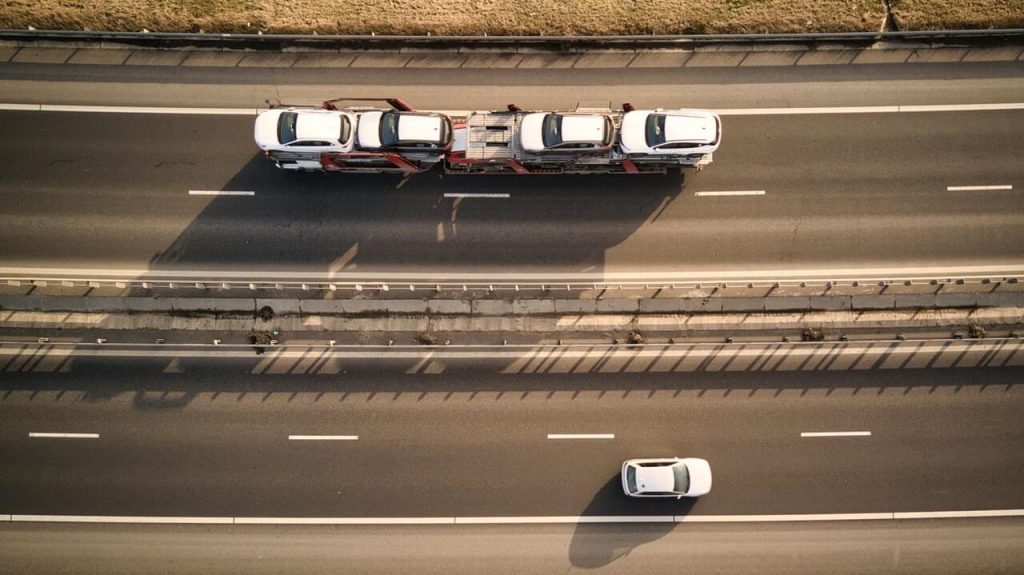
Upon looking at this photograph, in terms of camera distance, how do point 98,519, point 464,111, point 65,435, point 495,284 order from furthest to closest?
point 464,111, point 495,284, point 65,435, point 98,519

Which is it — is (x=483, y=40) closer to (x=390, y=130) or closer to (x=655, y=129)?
(x=390, y=130)

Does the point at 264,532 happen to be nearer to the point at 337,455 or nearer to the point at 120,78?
the point at 337,455

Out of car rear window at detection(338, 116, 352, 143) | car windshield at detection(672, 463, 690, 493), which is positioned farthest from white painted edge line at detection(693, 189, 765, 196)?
car rear window at detection(338, 116, 352, 143)

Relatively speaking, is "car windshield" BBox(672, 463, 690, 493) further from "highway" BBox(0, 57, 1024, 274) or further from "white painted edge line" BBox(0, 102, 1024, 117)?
"white painted edge line" BBox(0, 102, 1024, 117)

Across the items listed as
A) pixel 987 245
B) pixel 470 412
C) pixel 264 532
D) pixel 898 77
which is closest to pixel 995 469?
pixel 987 245

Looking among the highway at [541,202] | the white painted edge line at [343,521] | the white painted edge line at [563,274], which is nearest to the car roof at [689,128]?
the highway at [541,202]

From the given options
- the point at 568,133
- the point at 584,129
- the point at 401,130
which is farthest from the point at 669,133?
the point at 401,130

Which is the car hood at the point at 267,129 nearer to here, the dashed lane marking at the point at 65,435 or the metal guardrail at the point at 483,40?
the metal guardrail at the point at 483,40
